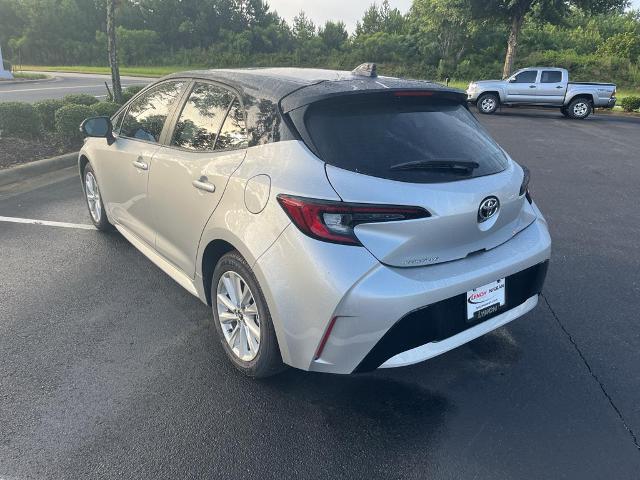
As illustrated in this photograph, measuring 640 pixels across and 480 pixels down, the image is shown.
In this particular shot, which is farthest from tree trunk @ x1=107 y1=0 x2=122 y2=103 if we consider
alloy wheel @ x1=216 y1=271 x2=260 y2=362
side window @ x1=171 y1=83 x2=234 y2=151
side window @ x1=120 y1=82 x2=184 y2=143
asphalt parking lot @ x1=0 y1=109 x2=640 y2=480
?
alloy wheel @ x1=216 y1=271 x2=260 y2=362

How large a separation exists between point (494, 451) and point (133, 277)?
3.01 m

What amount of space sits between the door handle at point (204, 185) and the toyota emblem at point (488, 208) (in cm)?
144

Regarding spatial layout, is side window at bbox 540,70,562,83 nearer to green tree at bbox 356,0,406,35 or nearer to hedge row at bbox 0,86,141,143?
hedge row at bbox 0,86,141,143

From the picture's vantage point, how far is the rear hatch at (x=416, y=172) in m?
2.14

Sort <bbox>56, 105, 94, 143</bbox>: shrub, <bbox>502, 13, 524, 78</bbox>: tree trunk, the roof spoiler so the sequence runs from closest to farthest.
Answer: the roof spoiler → <bbox>56, 105, 94, 143</bbox>: shrub → <bbox>502, 13, 524, 78</bbox>: tree trunk

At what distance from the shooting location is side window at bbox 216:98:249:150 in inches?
104

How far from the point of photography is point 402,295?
211 centimetres

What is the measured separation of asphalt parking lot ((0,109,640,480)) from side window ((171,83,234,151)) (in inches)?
48.2

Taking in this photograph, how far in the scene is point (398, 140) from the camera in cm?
242

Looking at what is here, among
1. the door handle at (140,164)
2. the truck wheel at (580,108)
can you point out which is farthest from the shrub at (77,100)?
the truck wheel at (580,108)

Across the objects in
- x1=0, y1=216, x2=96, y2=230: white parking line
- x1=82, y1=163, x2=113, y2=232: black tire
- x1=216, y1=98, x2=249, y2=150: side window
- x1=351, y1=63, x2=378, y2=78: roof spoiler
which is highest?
x1=351, y1=63, x2=378, y2=78: roof spoiler

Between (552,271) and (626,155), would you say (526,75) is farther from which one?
(552,271)

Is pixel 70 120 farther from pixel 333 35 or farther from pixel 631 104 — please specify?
pixel 333 35

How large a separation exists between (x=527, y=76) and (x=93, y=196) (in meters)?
17.7
